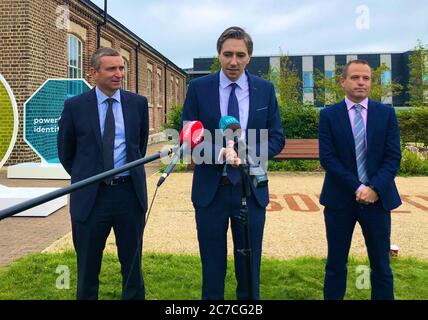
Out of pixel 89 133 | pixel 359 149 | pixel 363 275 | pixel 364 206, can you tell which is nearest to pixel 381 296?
pixel 364 206

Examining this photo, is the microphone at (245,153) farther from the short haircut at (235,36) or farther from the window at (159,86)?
the window at (159,86)

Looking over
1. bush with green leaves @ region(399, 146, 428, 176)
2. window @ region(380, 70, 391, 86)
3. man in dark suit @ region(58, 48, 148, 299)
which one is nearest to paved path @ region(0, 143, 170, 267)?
man in dark suit @ region(58, 48, 148, 299)

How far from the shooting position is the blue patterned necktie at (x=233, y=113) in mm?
2807

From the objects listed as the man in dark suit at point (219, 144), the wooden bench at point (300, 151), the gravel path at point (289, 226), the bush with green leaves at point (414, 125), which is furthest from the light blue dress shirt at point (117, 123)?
the bush with green leaves at point (414, 125)

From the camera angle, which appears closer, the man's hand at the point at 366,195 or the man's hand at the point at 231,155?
the man's hand at the point at 231,155

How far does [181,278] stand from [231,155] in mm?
2740

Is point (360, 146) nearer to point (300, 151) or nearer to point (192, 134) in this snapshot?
point (192, 134)

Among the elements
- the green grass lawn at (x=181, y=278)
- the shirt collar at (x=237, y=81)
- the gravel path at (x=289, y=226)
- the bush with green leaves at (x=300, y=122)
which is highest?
the bush with green leaves at (x=300, y=122)

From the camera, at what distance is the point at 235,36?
276cm

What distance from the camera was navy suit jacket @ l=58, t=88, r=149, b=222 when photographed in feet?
10.3

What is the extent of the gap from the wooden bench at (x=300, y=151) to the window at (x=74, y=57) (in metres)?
9.05

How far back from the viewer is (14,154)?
13633 millimetres

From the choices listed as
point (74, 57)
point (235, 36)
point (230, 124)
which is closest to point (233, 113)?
point (235, 36)

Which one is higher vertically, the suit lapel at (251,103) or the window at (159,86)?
the window at (159,86)
